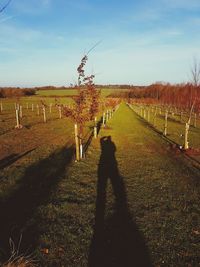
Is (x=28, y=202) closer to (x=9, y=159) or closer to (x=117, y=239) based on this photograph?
(x=117, y=239)

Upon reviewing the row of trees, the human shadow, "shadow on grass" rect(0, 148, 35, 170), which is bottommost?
"shadow on grass" rect(0, 148, 35, 170)

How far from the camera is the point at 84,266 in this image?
6082 mm

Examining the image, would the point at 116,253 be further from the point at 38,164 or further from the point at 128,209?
the point at 38,164

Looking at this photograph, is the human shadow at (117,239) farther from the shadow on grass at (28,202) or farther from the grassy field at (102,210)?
the shadow on grass at (28,202)

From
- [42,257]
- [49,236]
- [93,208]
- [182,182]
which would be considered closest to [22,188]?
[93,208]

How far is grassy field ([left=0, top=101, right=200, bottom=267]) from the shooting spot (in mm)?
6633

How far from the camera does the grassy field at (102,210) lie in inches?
261

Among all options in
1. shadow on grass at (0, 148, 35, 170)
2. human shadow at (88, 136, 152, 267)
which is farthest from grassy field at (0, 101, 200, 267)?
shadow on grass at (0, 148, 35, 170)

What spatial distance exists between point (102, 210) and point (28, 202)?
7.74 feet

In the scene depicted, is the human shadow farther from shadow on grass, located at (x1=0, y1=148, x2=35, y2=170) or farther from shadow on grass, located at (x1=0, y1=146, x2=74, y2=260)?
shadow on grass, located at (x1=0, y1=148, x2=35, y2=170)

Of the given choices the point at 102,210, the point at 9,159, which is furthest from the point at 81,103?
the point at 102,210

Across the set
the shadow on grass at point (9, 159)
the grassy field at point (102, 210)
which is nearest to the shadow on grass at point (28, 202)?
the grassy field at point (102, 210)

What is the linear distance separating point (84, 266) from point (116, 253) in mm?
854

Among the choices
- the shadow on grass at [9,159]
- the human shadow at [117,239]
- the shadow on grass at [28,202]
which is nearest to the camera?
the human shadow at [117,239]
